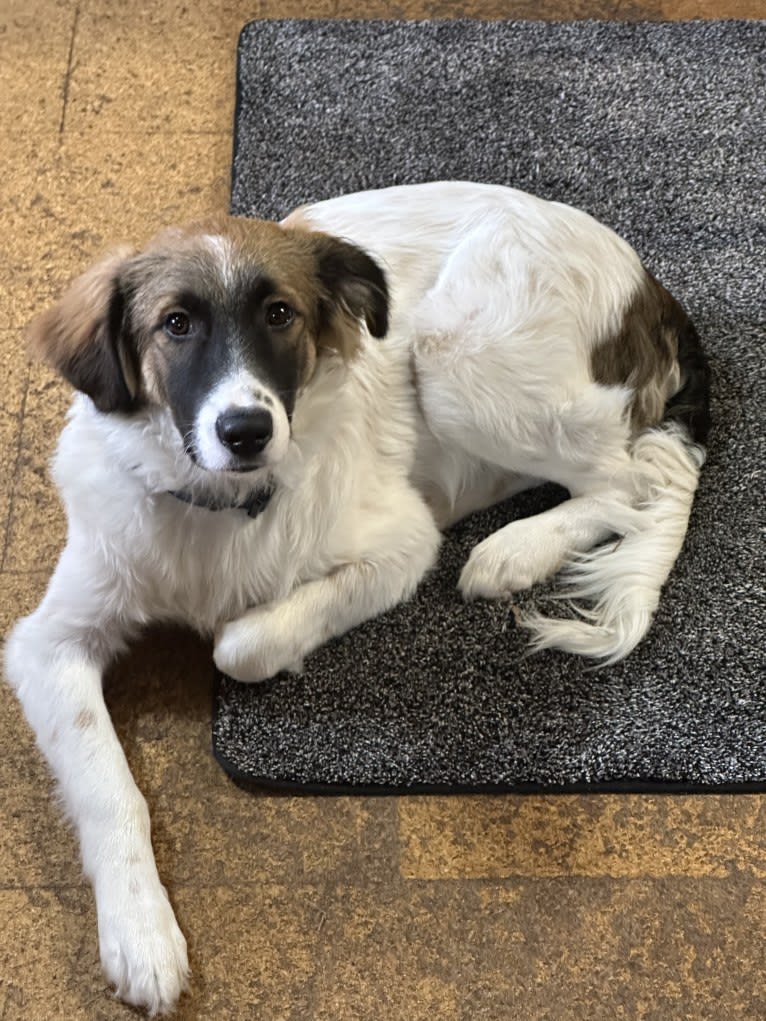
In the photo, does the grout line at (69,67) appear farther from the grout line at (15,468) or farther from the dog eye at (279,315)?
the dog eye at (279,315)

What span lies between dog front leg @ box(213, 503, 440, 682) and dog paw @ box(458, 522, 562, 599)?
94 millimetres

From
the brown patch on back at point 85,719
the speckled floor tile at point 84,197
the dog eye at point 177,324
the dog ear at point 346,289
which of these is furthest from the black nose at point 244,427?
the speckled floor tile at point 84,197

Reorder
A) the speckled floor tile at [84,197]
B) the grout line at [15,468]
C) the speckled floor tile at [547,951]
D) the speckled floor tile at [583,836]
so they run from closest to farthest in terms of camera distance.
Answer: the speckled floor tile at [547,951], the speckled floor tile at [583,836], the grout line at [15,468], the speckled floor tile at [84,197]

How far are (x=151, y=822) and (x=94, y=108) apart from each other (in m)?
2.12

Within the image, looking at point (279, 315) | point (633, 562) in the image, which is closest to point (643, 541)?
point (633, 562)

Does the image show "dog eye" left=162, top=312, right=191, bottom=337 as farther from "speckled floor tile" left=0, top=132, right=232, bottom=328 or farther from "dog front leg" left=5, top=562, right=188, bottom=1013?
"speckled floor tile" left=0, top=132, right=232, bottom=328

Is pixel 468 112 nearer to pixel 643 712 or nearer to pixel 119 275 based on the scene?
pixel 119 275

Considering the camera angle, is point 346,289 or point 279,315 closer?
point 279,315

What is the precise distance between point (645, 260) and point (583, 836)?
1.53 m

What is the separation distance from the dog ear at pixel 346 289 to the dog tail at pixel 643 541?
28.0 inches

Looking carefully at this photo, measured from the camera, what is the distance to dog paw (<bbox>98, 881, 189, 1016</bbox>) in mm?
1644

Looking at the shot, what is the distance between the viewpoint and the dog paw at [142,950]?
1644mm

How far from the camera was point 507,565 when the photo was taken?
2082 mm

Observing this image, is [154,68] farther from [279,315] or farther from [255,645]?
[255,645]
